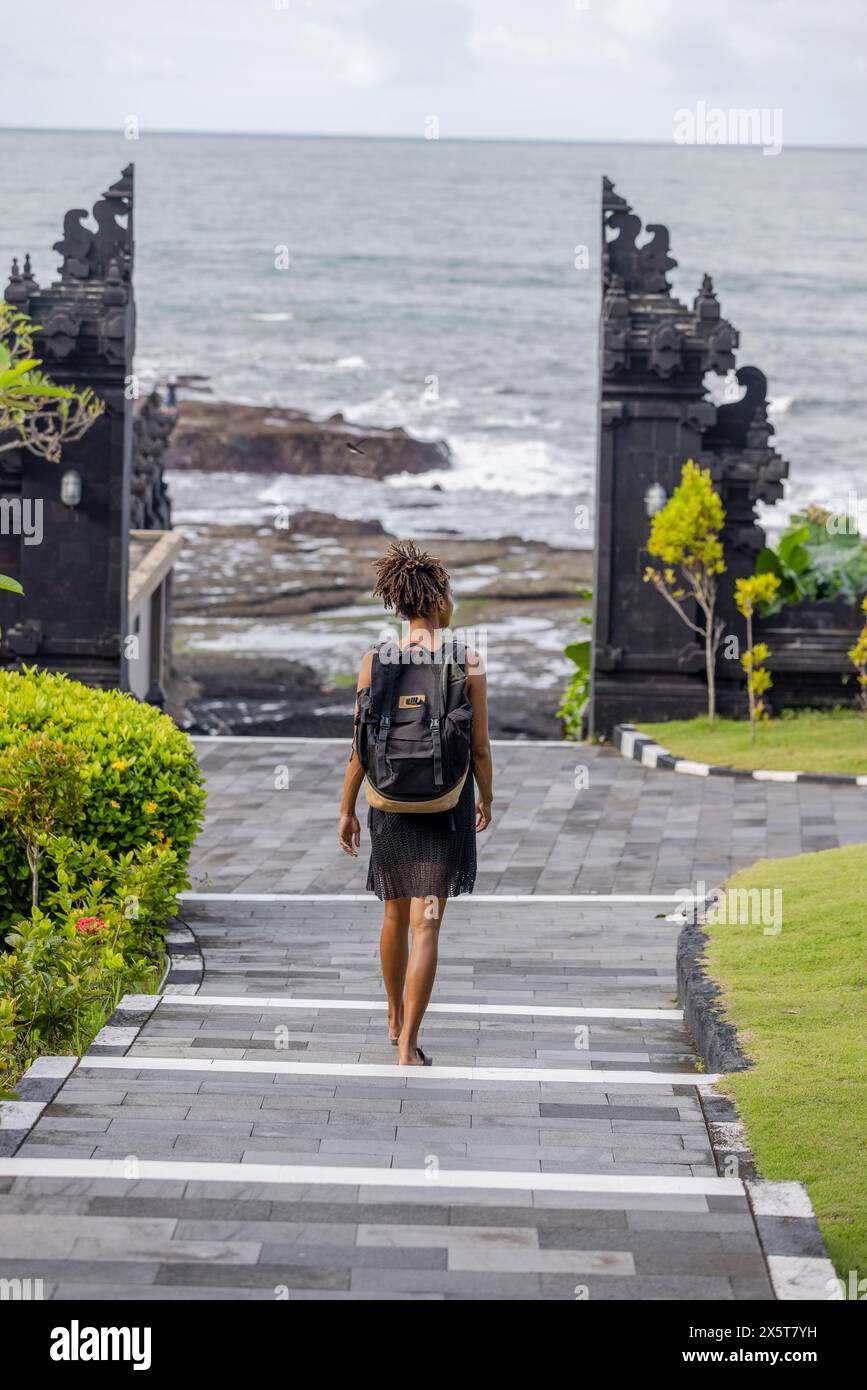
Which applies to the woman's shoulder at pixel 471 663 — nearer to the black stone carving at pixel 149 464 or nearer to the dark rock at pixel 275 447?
the black stone carving at pixel 149 464

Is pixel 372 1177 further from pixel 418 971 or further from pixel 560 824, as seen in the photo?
pixel 560 824

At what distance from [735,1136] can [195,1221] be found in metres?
1.86

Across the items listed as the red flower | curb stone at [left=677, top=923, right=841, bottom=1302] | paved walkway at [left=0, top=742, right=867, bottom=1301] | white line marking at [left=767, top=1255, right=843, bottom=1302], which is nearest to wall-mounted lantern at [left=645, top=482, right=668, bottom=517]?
paved walkway at [left=0, top=742, right=867, bottom=1301]

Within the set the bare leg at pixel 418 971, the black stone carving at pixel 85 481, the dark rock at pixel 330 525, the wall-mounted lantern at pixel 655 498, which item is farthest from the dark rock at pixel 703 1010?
the dark rock at pixel 330 525

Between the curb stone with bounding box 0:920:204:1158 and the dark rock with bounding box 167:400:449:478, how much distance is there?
159ft

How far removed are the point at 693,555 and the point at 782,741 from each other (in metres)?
2.06

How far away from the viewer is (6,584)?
588 cm

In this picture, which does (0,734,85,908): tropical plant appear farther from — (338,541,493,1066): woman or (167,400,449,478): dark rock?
(167,400,449,478): dark rock

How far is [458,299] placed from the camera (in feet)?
310

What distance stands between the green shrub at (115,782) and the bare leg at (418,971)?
292cm

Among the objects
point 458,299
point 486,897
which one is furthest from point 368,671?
point 458,299

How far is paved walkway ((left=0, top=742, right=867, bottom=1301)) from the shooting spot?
424 cm

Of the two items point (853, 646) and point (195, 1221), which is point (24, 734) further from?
point (853, 646)

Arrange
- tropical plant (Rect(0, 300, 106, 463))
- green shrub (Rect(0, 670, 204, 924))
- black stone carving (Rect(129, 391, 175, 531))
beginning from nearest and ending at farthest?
green shrub (Rect(0, 670, 204, 924))
tropical plant (Rect(0, 300, 106, 463))
black stone carving (Rect(129, 391, 175, 531))
